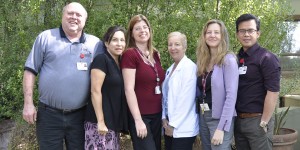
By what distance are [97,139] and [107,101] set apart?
0.37 metres

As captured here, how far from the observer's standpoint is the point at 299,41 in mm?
9109

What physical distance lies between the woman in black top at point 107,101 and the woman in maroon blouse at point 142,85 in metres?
0.09

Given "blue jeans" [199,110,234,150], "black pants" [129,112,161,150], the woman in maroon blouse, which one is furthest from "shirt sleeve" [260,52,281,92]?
"black pants" [129,112,161,150]

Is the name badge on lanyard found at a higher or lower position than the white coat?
higher

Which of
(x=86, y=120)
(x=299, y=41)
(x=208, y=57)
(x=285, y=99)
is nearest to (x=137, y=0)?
(x=208, y=57)

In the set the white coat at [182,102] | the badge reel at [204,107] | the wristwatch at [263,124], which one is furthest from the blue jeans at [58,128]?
the wristwatch at [263,124]

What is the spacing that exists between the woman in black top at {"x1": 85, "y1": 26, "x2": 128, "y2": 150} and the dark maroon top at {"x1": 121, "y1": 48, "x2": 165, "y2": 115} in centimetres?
12

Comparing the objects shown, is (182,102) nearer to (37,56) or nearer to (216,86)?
(216,86)

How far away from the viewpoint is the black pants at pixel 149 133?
3258 millimetres

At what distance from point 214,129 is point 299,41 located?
23.0ft

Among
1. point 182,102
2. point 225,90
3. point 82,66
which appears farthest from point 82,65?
point 225,90

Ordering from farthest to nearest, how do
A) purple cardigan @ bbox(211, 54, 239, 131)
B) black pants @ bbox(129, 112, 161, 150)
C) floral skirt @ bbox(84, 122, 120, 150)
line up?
black pants @ bbox(129, 112, 161, 150)
floral skirt @ bbox(84, 122, 120, 150)
purple cardigan @ bbox(211, 54, 239, 131)

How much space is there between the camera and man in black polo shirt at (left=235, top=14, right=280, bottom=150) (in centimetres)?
307

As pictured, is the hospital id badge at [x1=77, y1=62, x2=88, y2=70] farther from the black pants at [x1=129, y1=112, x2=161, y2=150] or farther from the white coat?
the white coat
